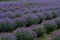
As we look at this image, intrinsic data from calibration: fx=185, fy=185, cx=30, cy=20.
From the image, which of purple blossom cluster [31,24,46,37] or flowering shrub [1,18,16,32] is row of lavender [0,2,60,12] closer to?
flowering shrub [1,18,16,32]

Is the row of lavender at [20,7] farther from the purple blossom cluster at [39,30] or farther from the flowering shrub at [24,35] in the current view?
the flowering shrub at [24,35]

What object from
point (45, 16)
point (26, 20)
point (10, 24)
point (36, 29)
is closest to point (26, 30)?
point (36, 29)

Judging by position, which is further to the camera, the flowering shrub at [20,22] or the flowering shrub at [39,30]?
the flowering shrub at [20,22]

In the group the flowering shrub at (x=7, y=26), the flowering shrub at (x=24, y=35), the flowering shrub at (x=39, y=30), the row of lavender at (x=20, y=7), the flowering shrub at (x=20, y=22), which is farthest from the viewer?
the row of lavender at (x=20, y=7)

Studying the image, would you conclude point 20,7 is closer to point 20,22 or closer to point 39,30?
point 20,22

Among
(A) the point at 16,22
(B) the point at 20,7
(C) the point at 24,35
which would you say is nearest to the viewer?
(C) the point at 24,35

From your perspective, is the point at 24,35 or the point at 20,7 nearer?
the point at 24,35

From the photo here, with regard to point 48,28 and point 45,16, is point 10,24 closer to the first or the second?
point 48,28

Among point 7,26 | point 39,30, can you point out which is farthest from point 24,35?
point 7,26

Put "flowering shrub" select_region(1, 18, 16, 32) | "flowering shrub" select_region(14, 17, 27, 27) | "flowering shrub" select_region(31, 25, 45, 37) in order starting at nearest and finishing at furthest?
1. "flowering shrub" select_region(31, 25, 45, 37)
2. "flowering shrub" select_region(1, 18, 16, 32)
3. "flowering shrub" select_region(14, 17, 27, 27)

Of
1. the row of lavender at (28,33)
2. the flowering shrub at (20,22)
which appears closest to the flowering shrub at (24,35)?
the row of lavender at (28,33)

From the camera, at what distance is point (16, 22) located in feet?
24.6

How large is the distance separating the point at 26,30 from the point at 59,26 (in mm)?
3011

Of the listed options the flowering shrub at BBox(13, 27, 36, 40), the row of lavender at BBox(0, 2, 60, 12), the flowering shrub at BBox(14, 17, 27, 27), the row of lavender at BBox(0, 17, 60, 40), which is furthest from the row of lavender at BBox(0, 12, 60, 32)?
the row of lavender at BBox(0, 2, 60, 12)
